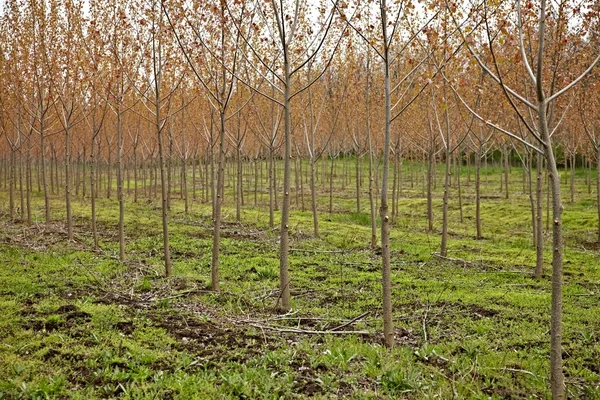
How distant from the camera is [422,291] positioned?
27.0 feet

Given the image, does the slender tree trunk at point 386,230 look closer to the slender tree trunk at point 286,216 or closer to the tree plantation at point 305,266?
the tree plantation at point 305,266

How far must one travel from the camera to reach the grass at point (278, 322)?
4.55 meters

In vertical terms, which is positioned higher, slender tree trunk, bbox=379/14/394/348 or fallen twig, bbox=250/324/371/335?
slender tree trunk, bbox=379/14/394/348

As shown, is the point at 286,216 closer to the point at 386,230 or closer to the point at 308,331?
the point at 308,331

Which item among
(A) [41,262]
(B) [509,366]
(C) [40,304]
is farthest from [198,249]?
(B) [509,366]

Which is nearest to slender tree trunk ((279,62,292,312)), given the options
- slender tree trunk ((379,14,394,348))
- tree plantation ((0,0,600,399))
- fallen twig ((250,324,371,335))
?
tree plantation ((0,0,600,399))

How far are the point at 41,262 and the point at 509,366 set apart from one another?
8.40 metres

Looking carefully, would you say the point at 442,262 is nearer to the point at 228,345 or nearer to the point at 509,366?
the point at 509,366

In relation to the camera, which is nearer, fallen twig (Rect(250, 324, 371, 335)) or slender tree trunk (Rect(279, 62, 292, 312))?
fallen twig (Rect(250, 324, 371, 335))

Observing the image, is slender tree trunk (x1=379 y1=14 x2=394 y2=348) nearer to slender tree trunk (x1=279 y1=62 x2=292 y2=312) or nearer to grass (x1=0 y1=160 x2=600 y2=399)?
grass (x1=0 y1=160 x2=600 y2=399)

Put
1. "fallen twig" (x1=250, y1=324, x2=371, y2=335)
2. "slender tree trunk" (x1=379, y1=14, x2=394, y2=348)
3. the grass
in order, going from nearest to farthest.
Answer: the grass, "slender tree trunk" (x1=379, y1=14, x2=394, y2=348), "fallen twig" (x1=250, y1=324, x2=371, y2=335)

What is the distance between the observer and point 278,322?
21.1ft

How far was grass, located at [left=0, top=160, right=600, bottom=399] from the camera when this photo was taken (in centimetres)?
455

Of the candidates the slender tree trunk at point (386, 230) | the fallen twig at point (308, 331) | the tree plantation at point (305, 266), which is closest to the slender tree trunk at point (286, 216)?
the tree plantation at point (305, 266)
